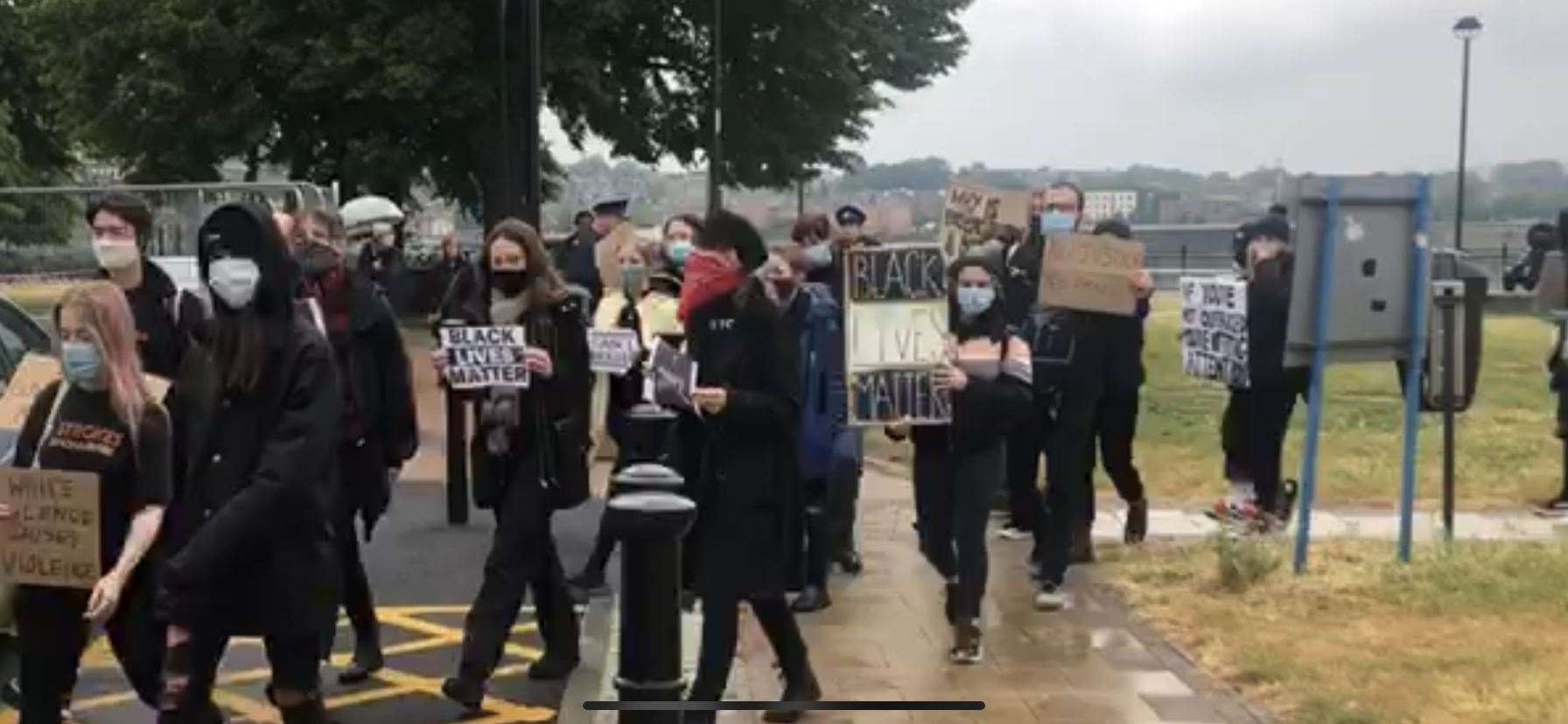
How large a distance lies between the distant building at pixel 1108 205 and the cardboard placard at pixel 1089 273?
0.73 m

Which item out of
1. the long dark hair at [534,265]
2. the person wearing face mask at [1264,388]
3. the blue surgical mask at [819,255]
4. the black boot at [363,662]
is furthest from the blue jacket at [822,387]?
the person wearing face mask at [1264,388]

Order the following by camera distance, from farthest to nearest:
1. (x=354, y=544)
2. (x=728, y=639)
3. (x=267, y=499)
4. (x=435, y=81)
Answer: (x=435, y=81)
(x=354, y=544)
(x=728, y=639)
(x=267, y=499)

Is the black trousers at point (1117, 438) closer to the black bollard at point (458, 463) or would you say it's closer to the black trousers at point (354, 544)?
the black bollard at point (458, 463)

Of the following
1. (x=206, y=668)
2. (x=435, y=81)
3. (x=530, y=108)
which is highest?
(x=435, y=81)

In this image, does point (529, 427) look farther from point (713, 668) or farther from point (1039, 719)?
point (1039, 719)

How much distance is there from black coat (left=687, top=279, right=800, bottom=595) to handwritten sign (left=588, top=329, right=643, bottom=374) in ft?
7.18

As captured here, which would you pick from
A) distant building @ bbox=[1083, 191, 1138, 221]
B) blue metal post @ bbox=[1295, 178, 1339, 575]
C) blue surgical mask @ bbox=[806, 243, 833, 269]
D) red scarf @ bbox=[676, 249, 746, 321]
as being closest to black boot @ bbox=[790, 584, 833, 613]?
blue surgical mask @ bbox=[806, 243, 833, 269]

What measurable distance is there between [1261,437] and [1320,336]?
1.64m

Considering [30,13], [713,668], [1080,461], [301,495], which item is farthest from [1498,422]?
[30,13]

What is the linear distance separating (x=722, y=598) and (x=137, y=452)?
6.26ft

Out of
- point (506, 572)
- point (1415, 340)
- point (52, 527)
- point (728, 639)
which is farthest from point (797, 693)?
point (1415, 340)

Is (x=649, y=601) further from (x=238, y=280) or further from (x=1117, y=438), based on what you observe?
(x=1117, y=438)

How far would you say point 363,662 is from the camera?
7387 millimetres

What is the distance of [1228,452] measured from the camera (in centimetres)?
1090
